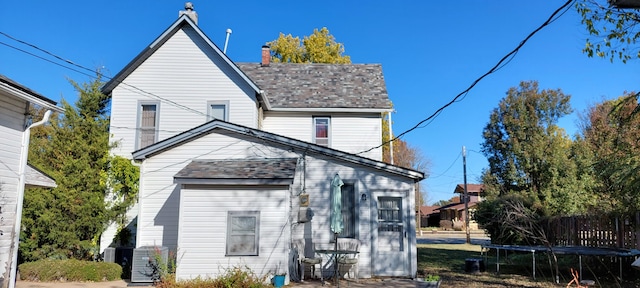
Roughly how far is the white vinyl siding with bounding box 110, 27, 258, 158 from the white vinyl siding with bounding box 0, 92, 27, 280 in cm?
590

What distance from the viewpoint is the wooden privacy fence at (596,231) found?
42.8ft

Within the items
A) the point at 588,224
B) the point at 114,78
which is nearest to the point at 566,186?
the point at 588,224

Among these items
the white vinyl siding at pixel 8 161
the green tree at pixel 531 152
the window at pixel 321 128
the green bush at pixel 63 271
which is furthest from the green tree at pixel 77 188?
the green tree at pixel 531 152

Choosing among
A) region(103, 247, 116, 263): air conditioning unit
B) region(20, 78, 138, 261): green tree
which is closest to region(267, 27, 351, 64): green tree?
region(20, 78, 138, 261): green tree

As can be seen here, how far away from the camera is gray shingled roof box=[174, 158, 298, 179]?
11.9 metres

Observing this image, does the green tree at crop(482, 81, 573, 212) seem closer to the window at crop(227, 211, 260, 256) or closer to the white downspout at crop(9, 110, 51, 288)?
the window at crop(227, 211, 260, 256)

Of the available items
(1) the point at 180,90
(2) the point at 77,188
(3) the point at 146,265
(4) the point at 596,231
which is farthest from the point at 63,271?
(4) the point at 596,231

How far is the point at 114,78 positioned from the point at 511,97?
26434mm

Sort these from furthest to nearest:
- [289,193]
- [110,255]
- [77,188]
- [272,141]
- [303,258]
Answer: [77,188], [110,255], [272,141], [303,258], [289,193]

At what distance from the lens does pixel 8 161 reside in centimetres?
1010

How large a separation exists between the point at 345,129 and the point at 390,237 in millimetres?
6216

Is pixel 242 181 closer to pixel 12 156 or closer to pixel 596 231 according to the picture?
pixel 12 156

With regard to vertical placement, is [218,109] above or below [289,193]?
above

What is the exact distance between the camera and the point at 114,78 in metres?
16.4
